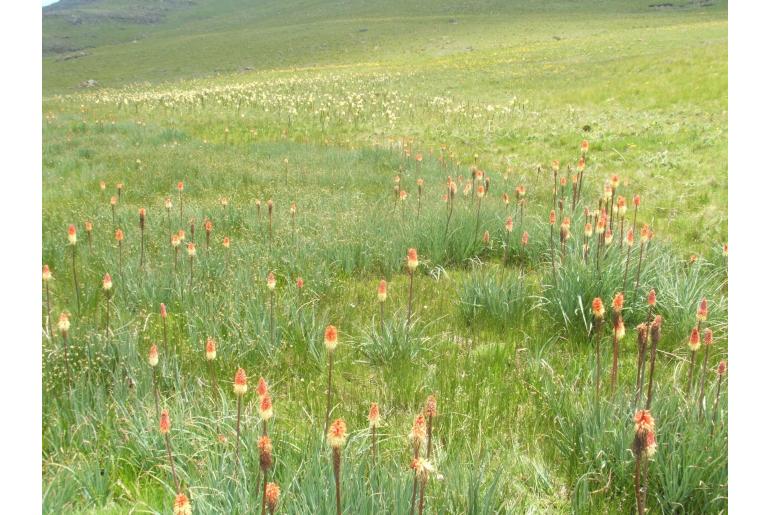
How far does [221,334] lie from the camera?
3.80m

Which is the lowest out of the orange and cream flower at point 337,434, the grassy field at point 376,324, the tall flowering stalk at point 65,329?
the grassy field at point 376,324

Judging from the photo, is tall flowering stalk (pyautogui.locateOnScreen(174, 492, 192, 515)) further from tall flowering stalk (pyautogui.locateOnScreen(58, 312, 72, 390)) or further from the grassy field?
tall flowering stalk (pyautogui.locateOnScreen(58, 312, 72, 390))

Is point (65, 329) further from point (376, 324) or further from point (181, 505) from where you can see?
point (376, 324)

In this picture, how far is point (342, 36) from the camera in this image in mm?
71875

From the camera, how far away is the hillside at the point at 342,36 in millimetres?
56906

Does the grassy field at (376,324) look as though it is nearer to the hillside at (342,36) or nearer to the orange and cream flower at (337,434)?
the orange and cream flower at (337,434)

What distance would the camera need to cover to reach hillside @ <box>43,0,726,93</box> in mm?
56906

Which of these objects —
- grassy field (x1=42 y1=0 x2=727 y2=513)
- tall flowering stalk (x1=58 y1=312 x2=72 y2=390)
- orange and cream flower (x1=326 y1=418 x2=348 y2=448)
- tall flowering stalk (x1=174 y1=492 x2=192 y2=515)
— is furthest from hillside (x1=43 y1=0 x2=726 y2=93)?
tall flowering stalk (x1=174 y1=492 x2=192 y2=515)

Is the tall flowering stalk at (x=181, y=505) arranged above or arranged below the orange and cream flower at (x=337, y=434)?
below

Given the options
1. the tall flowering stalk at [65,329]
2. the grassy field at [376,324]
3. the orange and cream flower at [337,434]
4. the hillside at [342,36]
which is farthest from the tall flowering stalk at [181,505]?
the hillside at [342,36]

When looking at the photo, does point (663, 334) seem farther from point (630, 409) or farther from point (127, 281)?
point (127, 281)

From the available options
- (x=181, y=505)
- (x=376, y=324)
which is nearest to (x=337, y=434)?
(x=181, y=505)

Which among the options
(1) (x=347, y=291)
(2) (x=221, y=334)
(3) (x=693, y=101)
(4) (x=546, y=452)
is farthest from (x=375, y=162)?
(3) (x=693, y=101)
